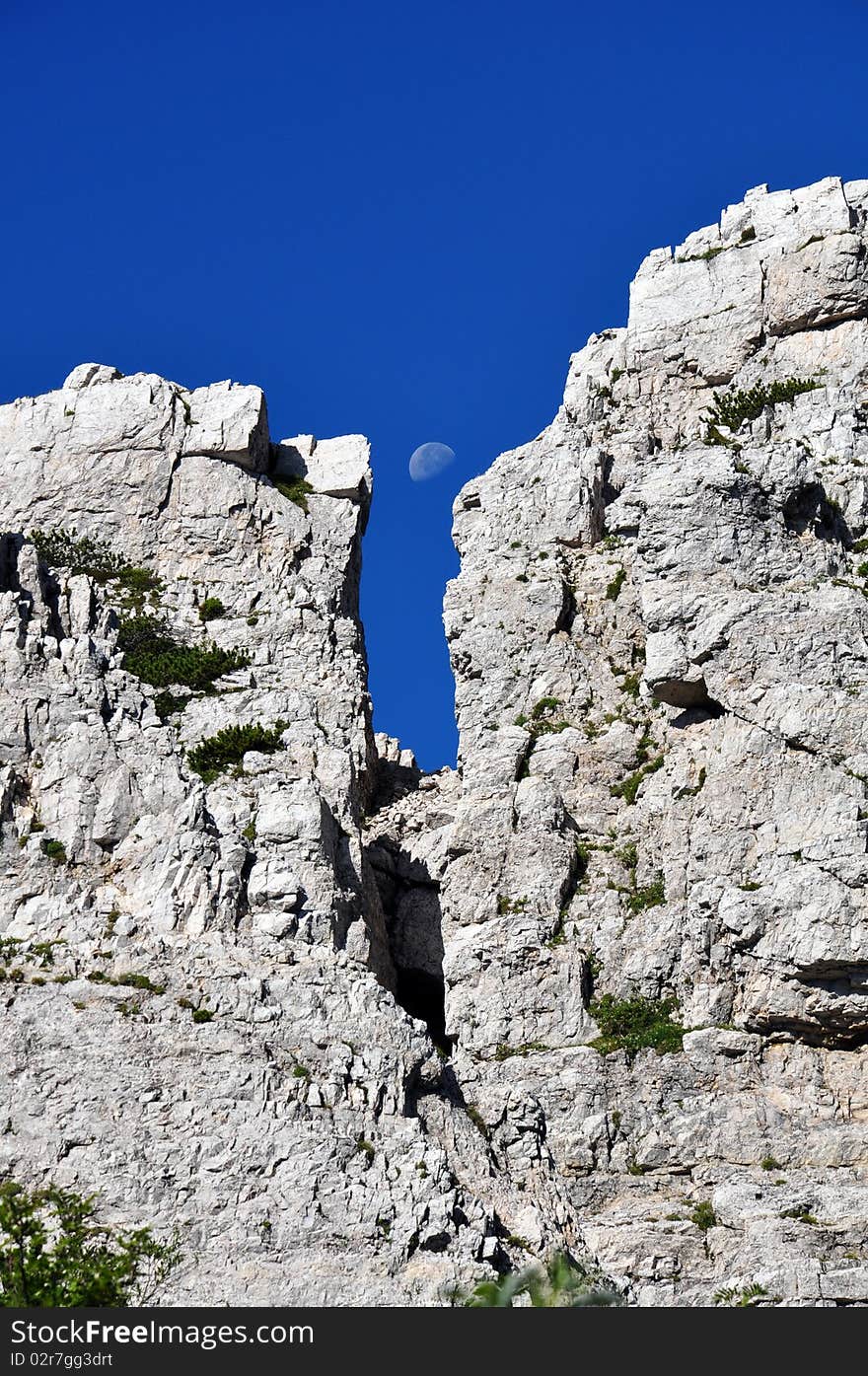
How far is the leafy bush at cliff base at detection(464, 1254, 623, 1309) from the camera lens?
3375 centimetres

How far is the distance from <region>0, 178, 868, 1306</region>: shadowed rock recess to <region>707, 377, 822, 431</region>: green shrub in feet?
0.76

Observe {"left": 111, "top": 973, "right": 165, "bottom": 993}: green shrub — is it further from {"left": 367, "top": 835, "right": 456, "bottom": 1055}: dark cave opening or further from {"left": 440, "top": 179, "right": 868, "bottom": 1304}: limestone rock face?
{"left": 367, "top": 835, "right": 456, "bottom": 1055}: dark cave opening

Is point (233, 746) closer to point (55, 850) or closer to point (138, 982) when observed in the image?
point (55, 850)

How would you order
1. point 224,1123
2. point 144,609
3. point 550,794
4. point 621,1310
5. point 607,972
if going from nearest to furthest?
point 621,1310 < point 224,1123 < point 607,972 < point 550,794 < point 144,609

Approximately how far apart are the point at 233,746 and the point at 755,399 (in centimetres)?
2579

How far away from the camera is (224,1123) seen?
44281mm

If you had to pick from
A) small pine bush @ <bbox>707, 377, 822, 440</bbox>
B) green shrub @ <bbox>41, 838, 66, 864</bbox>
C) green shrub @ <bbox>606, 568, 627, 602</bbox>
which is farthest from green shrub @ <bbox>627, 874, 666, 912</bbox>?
small pine bush @ <bbox>707, 377, 822, 440</bbox>

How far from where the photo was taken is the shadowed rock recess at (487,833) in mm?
44750

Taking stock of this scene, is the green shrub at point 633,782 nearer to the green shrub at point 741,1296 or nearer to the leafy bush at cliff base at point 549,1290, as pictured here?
the green shrub at point 741,1296

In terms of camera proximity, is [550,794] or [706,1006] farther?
[550,794]

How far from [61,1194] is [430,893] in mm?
24748

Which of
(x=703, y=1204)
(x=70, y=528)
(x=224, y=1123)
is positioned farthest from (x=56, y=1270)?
(x=70, y=528)

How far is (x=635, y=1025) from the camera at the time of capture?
188ft

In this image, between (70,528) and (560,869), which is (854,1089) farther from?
(70,528)
